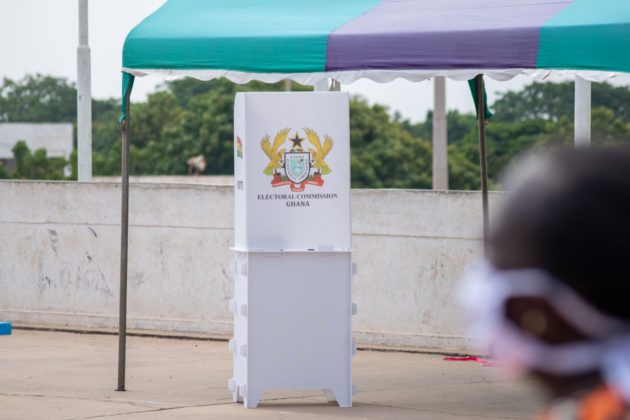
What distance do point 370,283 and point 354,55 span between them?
4.78 meters

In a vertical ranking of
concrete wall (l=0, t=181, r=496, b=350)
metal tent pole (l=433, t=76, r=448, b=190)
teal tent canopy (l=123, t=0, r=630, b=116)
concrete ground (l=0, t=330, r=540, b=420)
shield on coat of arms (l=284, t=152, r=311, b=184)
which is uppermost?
Answer: metal tent pole (l=433, t=76, r=448, b=190)

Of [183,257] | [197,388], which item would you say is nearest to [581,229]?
[197,388]

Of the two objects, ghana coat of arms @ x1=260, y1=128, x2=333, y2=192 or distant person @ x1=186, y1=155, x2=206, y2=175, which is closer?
ghana coat of arms @ x1=260, y1=128, x2=333, y2=192

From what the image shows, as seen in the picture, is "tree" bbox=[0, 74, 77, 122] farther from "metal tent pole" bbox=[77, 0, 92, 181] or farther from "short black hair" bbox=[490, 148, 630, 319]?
"short black hair" bbox=[490, 148, 630, 319]

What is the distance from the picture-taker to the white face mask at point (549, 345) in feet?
4.05

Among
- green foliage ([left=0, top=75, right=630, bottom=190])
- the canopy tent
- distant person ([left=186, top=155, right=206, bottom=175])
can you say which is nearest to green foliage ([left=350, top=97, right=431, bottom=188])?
green foliage ([left=0, top=75, right=630, bottom=190])

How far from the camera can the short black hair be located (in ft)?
4.00

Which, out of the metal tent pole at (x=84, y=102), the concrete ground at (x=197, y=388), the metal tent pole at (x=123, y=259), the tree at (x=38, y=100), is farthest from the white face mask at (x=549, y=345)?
the tree at (x=38, y=100)

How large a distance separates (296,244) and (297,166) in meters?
0.52

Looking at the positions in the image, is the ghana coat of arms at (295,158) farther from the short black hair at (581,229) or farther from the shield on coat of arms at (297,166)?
the short black hair at (581,229)

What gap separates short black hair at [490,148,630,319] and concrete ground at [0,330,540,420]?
22.6ft

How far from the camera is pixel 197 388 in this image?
31.5ft

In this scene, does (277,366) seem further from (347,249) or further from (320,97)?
(320,97)

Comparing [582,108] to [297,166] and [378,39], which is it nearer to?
[297,166]
